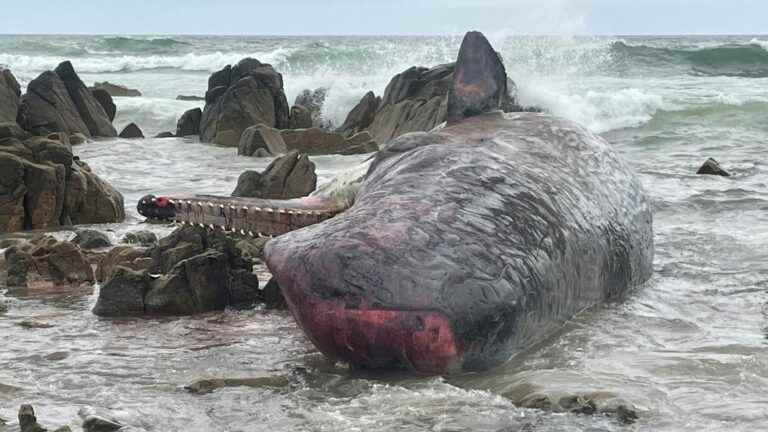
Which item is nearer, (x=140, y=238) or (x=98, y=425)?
(x=98, y=425)

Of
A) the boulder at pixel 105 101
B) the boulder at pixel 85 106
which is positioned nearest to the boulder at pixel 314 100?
the boulder at pixel 105 101

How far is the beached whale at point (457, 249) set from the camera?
4633 millimetres

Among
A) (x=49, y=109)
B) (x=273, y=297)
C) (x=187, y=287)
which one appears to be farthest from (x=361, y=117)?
(x=187, y=287)

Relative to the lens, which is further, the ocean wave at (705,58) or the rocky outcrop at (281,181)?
the ocean wave at (705,58)

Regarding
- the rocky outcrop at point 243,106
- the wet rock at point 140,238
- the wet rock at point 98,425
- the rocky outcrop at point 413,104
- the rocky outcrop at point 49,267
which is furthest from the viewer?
the rocky outcrop at point 243,106

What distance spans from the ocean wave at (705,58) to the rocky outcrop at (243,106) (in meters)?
21.5

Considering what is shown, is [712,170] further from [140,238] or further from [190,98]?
[190,98]

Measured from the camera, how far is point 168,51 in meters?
59.2

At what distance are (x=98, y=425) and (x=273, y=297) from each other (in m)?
2.31

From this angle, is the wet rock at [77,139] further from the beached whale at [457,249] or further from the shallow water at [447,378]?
the beached whale at [457,249]

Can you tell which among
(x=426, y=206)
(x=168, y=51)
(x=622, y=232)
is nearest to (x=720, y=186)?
(x=622, y=232)

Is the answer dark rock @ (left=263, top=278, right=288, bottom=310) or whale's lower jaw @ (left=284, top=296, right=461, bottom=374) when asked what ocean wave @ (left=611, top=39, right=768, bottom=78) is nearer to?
dark rock @ (left=263, top=278, right=288, bottom=310)

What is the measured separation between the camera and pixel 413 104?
18859mm

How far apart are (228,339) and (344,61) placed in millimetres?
38082
